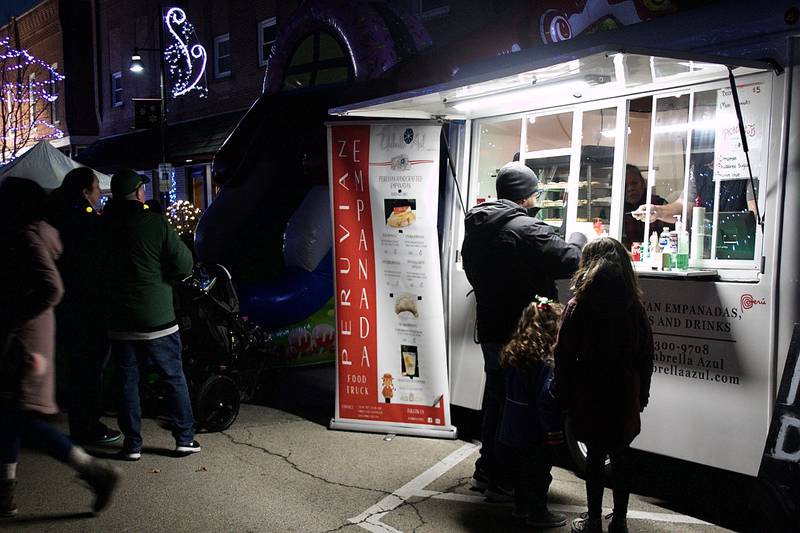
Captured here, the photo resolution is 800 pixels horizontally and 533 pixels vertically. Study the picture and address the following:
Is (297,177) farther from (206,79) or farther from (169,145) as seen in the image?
(206,79)

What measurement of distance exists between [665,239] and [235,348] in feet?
12.7

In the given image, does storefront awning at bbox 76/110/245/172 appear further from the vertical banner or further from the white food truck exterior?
the white food truck exterior

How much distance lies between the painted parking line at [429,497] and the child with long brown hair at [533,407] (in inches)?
17.1

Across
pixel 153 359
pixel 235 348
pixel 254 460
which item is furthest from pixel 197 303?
pixel 254 460

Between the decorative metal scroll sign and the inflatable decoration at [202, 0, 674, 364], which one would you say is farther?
the decorative metal scroll sign

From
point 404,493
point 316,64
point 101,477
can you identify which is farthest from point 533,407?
point 316,64

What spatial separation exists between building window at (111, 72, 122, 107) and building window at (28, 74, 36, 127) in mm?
5805

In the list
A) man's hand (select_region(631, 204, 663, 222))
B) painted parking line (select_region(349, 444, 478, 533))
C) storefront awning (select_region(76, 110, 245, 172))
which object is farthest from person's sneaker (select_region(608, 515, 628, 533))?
storefront awning (select_region(76, 110, 245, 172))

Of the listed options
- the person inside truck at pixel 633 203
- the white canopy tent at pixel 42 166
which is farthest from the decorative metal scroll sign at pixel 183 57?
the person inside truck at pixel 633 203

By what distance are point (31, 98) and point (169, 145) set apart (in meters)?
12.9

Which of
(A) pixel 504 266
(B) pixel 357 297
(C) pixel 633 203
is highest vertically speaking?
(C) pixel 633 203

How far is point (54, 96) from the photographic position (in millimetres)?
27484

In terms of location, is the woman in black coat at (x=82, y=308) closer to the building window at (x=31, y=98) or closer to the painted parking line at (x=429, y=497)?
the painted parking line at (x=429, y=497)

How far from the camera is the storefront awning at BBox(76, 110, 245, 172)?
17641 mm
